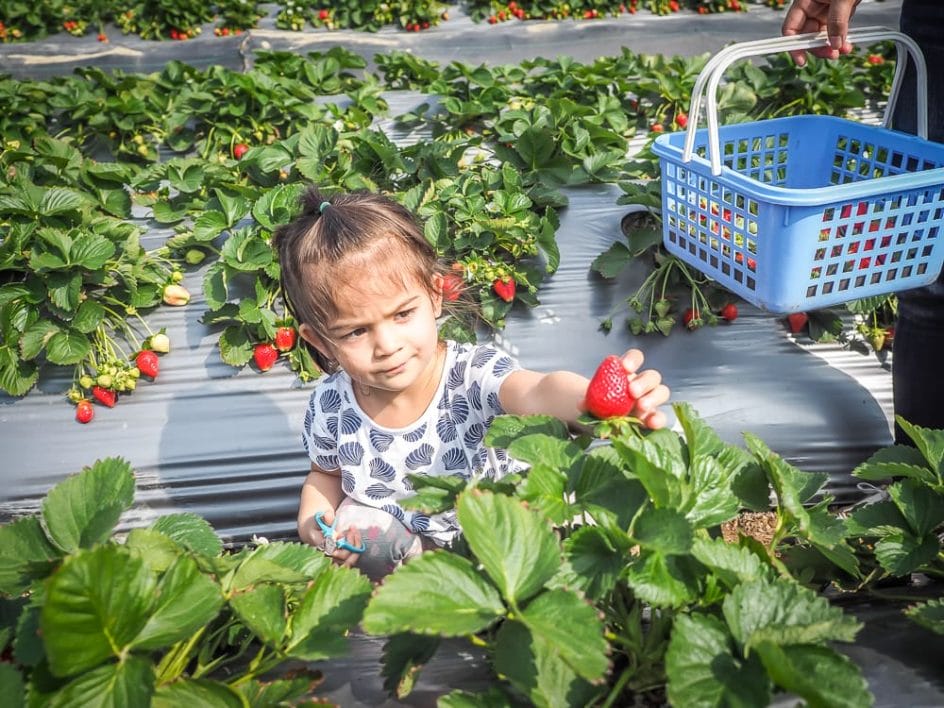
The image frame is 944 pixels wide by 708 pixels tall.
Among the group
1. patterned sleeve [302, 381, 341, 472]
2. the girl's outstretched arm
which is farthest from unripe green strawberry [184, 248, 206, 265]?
the girl's outstretched arm

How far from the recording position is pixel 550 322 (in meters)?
2.21

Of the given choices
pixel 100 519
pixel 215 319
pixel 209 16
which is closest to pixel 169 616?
pixel 100 519

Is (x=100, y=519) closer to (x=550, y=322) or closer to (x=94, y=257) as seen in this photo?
(x=94, y=257)

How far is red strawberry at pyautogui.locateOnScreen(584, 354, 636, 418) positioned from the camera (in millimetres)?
1054

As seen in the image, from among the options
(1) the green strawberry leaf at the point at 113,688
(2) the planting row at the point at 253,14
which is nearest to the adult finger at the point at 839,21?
(1) the green strawberry leaf at the point at 113,688

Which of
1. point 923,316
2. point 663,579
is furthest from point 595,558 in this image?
point 923,316

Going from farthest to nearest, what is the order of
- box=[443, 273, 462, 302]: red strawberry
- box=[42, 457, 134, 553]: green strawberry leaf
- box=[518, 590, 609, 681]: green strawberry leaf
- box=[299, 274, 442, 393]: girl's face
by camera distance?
box=[443, 273, 462, 302]: red strawberry → box=[299, 274, 442, 393]: girl's face → box=[42, 457, 134, 553]: green strawberry leaf → box=[518, 590, 609, 681]: green strawberry leaf

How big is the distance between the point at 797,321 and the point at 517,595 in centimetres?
164

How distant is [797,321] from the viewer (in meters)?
2.20

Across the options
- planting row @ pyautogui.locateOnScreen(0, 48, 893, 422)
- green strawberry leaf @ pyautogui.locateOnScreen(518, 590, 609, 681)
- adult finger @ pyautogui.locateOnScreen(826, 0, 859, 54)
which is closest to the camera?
green strawberry leaf @ pyautogui.locateOnScreen(518, 590, 609, 681)

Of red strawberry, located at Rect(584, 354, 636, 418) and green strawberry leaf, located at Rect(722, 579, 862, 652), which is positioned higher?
red strawberry, located at Rect(584, 354, 636, 418)

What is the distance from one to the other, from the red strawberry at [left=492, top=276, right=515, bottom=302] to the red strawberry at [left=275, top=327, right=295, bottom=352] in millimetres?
542

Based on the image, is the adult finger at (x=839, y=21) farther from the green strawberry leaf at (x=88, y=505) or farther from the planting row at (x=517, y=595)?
the green strawberry leaf at (x=88, y=505)

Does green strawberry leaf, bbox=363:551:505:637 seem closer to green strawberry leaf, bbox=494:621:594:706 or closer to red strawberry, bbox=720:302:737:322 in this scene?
green strawberry leaf, bbox=494:621:594:706
